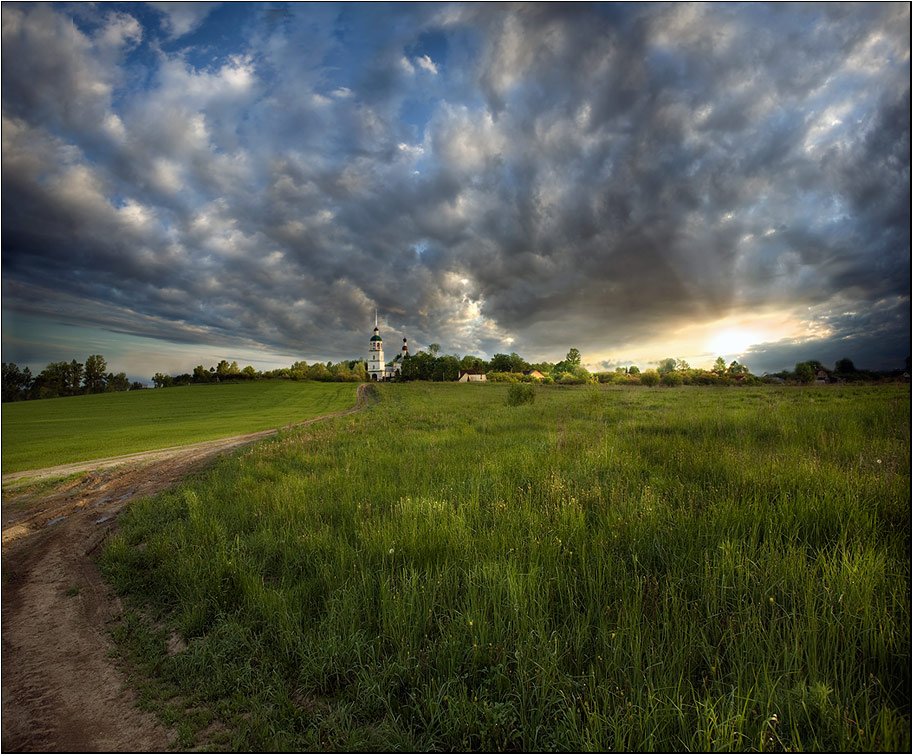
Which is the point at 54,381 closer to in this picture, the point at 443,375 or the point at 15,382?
the point at 15,382

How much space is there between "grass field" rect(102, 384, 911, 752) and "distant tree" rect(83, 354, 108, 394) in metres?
94.0

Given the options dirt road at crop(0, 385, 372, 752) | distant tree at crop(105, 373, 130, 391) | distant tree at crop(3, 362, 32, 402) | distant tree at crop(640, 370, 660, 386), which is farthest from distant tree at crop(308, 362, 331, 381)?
dirt road at crop(0, 385, 372, 752)

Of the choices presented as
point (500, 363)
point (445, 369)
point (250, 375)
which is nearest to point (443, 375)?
point (445, 369)

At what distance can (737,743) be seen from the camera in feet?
7.45

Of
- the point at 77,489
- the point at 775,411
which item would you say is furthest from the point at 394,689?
the point at 775,411

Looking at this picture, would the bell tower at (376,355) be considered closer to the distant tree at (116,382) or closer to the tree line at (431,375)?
the tree line at (431,375)

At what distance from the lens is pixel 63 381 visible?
7131 cm

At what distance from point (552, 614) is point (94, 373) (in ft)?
335

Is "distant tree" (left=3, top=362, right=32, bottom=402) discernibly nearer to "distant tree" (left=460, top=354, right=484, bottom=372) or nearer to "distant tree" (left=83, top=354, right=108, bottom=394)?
"distant tree" (left=83, top=354, right=108, bottom=394)

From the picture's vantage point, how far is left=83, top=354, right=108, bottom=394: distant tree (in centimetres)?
7306

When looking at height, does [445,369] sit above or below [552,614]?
above

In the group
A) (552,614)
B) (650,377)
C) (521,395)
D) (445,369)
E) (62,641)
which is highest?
(445,369)

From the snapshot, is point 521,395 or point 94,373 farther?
point 94,373

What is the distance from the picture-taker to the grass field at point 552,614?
2.56 meters
